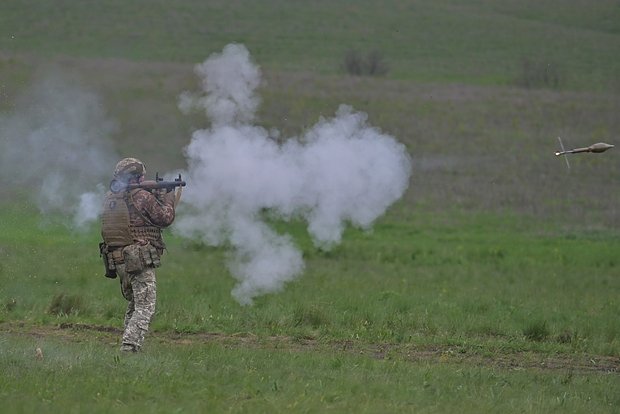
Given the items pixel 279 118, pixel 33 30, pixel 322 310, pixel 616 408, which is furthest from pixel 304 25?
pixel 616 408

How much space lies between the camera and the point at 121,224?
1251 centimetres

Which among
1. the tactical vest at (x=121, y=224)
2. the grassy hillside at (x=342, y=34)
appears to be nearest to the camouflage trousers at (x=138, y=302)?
the tactical vest at (x=121, y=224)

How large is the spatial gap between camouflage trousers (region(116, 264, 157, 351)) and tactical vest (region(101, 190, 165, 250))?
31 centimetres

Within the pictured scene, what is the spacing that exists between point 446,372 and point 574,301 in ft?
25.5

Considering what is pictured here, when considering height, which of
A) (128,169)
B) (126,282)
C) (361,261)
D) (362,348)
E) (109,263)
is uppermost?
(128,169)

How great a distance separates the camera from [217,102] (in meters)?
17.5

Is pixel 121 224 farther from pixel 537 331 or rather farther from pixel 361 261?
pixel 361 261

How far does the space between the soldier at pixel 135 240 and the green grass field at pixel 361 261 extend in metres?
0.53

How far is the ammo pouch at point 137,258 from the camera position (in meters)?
12.4

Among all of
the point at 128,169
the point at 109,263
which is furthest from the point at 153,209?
the point at 109,263

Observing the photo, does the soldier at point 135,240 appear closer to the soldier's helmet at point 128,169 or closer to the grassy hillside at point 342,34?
the soldier's helmet at point 128,169

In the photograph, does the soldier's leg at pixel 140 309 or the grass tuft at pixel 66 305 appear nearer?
the soldier's leg at pixel 140 309

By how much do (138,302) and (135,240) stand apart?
722 mm

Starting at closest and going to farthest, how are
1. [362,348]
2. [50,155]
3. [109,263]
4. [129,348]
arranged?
[129,348], [109,263], [362,348], [50,155]
